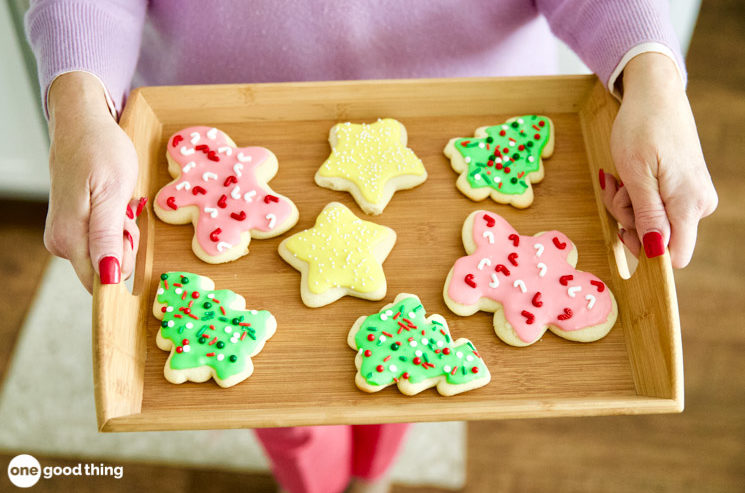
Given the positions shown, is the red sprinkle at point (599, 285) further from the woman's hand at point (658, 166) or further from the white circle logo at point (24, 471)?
the white circle logo at point (24, 471)

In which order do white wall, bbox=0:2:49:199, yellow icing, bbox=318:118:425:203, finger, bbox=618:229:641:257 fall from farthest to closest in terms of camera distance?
white wall, bbox=0:2:49:199, yellow icing, bbox=318:118:425:203, finger, bbox=618:229:641:257

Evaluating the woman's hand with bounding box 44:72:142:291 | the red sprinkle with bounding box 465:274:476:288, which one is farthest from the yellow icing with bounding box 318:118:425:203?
the woman's hand with bounding box 44:72:142:291

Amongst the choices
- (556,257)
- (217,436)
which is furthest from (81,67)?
(217,436)

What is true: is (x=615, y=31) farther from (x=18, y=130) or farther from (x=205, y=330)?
(x=18, y=130)

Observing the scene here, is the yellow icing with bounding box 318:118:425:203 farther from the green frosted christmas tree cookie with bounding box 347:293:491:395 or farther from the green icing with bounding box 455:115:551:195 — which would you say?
the green frosted christmas tree cookie with bounding box 347:293:491:395

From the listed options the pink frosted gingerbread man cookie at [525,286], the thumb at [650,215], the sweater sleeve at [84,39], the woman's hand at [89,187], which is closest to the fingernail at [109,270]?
the woman's hand at [89,187]

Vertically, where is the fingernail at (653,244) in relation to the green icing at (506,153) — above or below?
above
